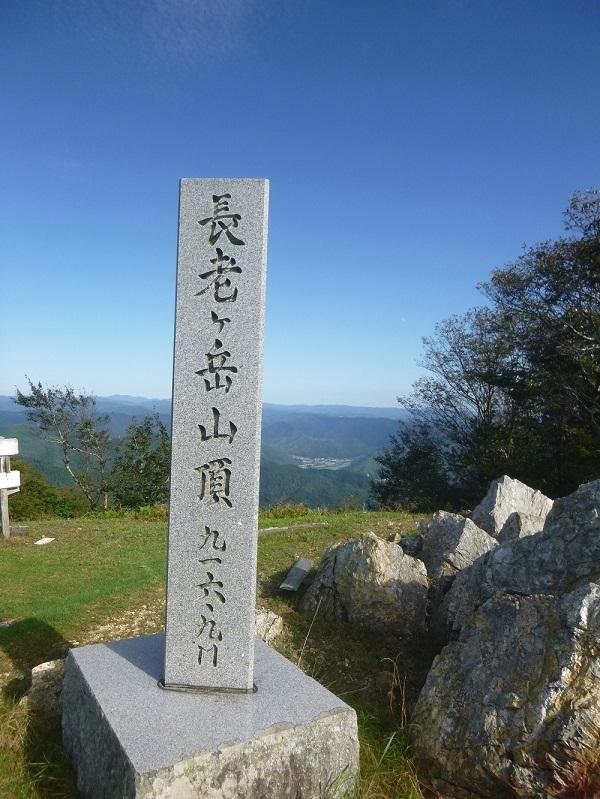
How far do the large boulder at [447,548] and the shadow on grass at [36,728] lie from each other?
382cm

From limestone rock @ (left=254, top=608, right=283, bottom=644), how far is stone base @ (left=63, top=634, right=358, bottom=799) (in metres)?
1.57

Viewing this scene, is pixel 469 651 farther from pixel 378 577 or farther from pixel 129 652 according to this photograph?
pixel 129 652

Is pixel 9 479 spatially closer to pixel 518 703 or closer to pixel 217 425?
pixel 217 425

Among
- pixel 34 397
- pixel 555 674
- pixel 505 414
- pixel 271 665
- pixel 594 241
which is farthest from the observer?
pixel 34 397

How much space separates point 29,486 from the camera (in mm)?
23312

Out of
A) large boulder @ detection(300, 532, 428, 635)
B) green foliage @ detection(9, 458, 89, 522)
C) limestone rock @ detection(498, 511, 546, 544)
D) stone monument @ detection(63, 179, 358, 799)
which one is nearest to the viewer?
stone monument @ detection(63, 179, 358, 799)

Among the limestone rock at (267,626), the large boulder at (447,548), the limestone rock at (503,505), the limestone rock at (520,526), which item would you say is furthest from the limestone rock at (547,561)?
the limestone rock at (503,505)

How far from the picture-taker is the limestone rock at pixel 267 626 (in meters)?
5.77

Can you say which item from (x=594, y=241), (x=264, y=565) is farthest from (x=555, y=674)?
(x=594, y=241)

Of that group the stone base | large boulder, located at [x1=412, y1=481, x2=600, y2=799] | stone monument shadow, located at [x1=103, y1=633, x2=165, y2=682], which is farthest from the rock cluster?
stone monument shadow, located at [x1=103, y1=633, x2=165, y2=682]

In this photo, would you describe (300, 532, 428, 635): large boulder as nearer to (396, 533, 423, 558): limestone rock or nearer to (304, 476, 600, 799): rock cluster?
(304, 476, 600, 799): rock cluster

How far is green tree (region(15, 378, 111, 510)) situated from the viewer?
88.5 ft

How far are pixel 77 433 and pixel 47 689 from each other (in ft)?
81.4

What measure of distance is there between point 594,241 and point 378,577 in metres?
17.2
